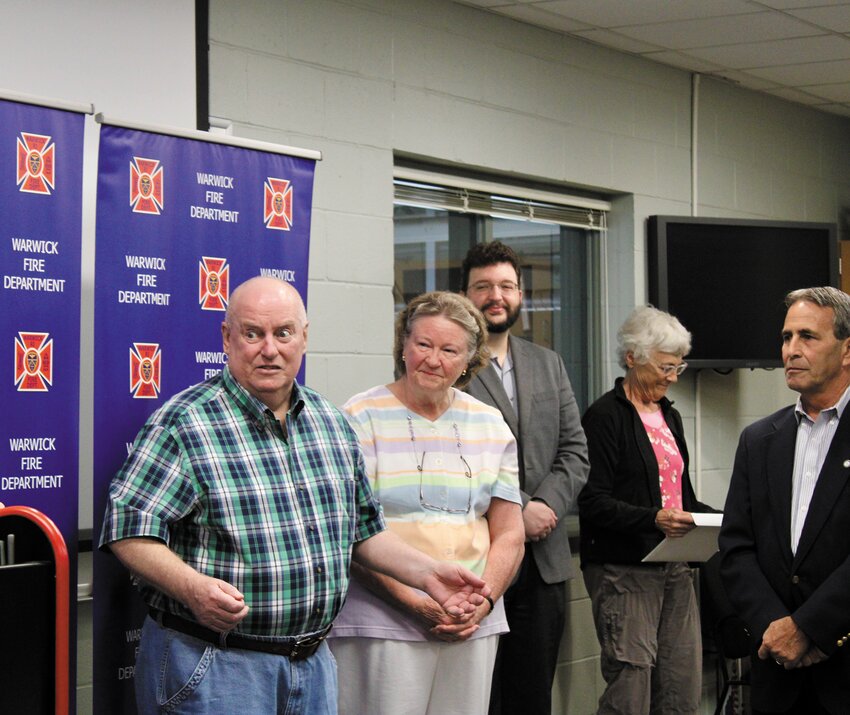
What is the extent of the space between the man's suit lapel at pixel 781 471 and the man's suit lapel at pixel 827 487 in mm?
59

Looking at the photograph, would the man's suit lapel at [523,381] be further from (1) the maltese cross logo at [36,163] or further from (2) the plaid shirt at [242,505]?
(1) the maltese cross logo at [36,163]

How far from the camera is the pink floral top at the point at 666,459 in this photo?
12.8 ft

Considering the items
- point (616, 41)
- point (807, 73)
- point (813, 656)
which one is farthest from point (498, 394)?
point (807, 73)

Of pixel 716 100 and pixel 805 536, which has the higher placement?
pixel 716 100

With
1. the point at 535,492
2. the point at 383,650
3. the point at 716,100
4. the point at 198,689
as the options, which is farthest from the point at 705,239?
the point at 198,689

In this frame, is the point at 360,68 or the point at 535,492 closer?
the point at 535,492

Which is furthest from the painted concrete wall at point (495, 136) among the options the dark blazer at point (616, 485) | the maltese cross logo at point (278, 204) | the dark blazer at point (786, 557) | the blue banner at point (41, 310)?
the dark blazer at point (786, 557)

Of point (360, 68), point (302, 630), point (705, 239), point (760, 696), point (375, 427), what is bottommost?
point (760, 696)

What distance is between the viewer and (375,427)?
9.16 feet

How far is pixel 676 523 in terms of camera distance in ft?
12.0

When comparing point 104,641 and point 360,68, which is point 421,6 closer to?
point 360,68

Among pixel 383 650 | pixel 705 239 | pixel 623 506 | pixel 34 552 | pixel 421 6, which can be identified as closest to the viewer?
pixel 34 552

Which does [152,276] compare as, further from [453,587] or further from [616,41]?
[616,41]

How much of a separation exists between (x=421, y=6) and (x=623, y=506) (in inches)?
70.9
